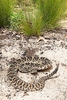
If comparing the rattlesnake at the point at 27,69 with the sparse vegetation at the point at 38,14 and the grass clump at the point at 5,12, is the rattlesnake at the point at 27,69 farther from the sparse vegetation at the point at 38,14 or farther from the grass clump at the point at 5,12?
the grass clump at the point at 5,12

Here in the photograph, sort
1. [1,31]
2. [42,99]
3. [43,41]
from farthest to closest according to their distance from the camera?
[1,31]
[43,41]
[42,99]

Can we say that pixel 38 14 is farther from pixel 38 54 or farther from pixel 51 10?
pixel 38 54

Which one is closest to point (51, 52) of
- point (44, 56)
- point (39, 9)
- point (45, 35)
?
point (44, 56)

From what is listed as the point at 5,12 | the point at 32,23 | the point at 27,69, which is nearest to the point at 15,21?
the point at 5,12

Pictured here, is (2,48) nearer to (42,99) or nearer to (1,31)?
(1,31)

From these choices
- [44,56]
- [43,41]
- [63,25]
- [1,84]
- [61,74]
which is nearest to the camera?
[1,84]

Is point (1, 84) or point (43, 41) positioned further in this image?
point (43, 41)
